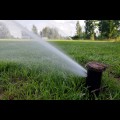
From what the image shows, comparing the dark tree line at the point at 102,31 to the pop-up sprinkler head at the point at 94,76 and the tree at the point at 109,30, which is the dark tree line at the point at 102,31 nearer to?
the tree at the point at 109,30

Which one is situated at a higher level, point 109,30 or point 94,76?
point 109,30

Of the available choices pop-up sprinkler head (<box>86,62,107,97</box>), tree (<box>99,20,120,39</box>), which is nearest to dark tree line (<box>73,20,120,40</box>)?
tree (<box>99,20,120,39</box>)

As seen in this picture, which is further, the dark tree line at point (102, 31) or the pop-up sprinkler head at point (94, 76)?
the dark tree line at point (102, 31)

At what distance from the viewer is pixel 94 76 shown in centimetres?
246

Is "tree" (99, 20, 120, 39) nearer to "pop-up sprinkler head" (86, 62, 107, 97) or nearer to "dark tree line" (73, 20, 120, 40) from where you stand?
"dark tree line" (73, 20, 120, 40)

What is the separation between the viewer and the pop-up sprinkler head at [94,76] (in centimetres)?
241

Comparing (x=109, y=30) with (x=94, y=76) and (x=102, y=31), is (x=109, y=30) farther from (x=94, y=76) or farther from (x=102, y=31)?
(x=94, y=76)

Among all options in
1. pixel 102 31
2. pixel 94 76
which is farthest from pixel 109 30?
pixel 94 76

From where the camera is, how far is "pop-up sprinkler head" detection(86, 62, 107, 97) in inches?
94.7

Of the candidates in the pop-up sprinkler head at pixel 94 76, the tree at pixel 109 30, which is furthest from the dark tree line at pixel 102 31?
the pop-up sprinkler head at pixel 94 76
